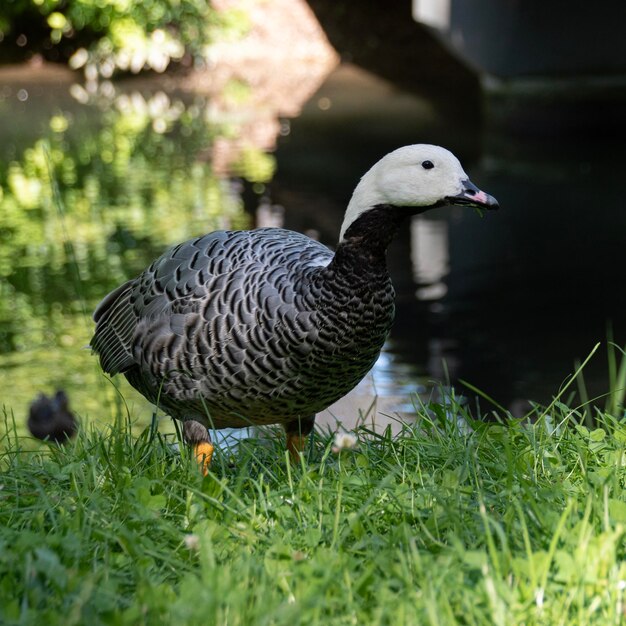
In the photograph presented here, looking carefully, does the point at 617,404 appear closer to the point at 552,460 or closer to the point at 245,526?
the point at 552,460

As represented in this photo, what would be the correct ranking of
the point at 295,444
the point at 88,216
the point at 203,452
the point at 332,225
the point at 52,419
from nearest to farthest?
the point at 203,452 < the point at 295,444 < the point at 52,419 < the point at 332,225 < the point at 88,216

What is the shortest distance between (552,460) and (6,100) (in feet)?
49.9

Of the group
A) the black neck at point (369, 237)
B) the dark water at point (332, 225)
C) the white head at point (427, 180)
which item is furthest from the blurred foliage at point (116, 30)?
the white head at point (427, 180)

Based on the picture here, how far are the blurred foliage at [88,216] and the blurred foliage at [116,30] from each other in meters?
2.53

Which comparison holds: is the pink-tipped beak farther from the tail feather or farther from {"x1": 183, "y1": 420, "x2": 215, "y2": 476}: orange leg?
the tail feather

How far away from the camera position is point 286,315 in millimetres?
3527

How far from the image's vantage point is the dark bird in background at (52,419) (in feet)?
18.7

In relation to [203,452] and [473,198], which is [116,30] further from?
[473,198]

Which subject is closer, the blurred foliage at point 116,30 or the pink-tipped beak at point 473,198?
the pink-tipped beak at point 473,198

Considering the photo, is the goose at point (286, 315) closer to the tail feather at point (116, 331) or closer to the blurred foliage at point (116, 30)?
the tail feather at point (116, 331)

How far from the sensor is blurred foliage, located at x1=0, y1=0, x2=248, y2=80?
59.2 ft

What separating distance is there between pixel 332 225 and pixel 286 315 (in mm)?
6934

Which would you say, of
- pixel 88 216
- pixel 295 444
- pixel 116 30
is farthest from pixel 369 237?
pixel 116 30

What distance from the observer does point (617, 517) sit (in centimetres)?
277
